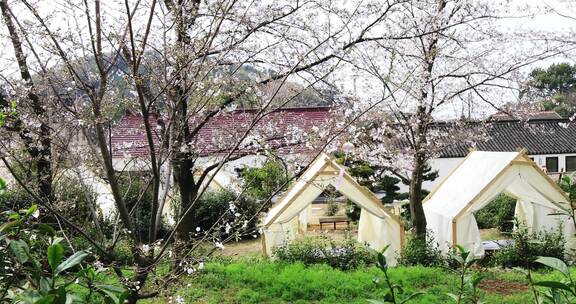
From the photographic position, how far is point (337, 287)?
684cm

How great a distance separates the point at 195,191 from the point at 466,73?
17.2ft

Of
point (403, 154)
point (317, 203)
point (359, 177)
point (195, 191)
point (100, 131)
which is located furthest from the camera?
point (317, 203)

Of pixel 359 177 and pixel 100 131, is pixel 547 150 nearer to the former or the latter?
pixel 359 177

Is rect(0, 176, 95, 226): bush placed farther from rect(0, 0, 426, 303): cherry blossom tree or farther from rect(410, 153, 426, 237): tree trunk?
rect(410, 153, 426, 237): tree trunk

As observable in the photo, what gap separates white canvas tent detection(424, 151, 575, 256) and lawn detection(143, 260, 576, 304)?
1.39m

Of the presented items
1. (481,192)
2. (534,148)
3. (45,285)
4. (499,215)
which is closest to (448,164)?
(534,148)

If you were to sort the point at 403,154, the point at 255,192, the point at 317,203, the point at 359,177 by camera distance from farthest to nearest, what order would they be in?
the point at 317,203
the point at 359,177
the point at 255,192
the point at 403,154

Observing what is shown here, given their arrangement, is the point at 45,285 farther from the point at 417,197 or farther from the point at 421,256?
the point at 417,197

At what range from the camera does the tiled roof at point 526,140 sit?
26547mm

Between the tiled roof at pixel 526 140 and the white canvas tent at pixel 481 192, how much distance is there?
51.6 feet

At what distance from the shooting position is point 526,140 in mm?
27578

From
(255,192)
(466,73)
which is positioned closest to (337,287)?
(466,73)

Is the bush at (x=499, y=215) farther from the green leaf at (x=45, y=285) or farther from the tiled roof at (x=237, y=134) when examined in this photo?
the green leaf at (x=45, y=285)

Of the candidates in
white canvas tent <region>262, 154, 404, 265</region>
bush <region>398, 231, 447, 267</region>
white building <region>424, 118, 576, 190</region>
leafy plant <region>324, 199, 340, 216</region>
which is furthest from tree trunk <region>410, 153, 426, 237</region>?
white building <region>424, 118, 576, 190</region>
